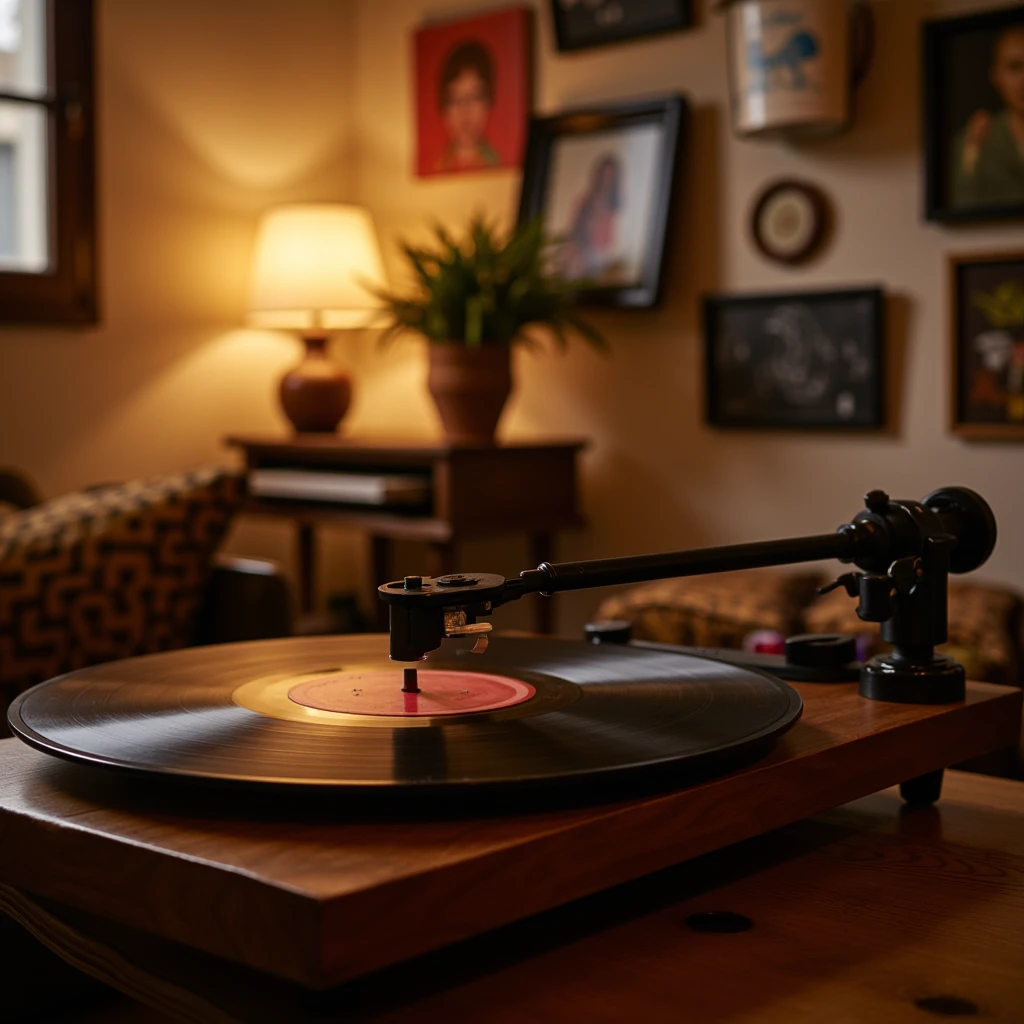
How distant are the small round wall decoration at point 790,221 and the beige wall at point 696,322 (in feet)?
0.11

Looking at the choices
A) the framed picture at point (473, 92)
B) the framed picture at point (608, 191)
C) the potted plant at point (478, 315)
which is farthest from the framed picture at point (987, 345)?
the framed picture at point (473, 92)

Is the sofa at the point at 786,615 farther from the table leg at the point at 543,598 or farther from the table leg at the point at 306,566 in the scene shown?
the table leg at the point at 306,566

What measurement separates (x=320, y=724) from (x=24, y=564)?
1.35 m

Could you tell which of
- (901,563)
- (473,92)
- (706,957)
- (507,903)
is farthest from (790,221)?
(507,903)

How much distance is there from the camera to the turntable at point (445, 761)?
28.0 inches

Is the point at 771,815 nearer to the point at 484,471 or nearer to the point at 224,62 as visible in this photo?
the point at 484,471

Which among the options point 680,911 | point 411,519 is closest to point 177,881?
point 680,911

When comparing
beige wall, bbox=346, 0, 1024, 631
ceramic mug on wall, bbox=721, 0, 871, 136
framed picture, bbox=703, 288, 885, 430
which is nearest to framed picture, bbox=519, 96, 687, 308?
beige wall, bbox=346, 0, 1024, 631

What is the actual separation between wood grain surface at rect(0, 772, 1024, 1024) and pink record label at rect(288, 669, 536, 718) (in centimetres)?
15

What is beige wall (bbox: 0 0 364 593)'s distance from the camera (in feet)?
11.2

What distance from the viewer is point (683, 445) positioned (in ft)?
10.8

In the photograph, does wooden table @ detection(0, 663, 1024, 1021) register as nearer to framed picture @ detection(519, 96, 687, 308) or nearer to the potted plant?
the potted plant

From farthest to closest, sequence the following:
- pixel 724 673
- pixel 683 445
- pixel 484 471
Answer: pixel 683 445, pixel 484 471, pixel 724 673

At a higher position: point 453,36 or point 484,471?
point 453,36
